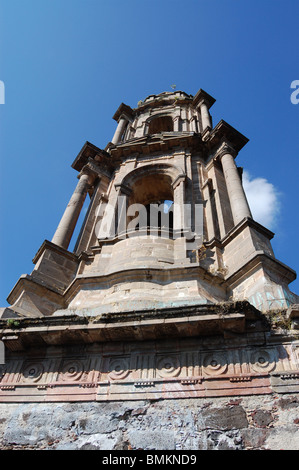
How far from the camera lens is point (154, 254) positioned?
951 cm

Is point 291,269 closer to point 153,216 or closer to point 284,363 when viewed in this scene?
point 284,363

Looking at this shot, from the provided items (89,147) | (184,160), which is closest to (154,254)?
(184,160)

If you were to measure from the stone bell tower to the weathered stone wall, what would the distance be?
21 cm

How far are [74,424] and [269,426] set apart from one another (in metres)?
2.97

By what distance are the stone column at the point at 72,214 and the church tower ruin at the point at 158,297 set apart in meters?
0.06

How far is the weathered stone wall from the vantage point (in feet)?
16.9

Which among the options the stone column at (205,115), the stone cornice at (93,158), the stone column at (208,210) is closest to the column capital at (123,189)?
the stone cornice at (93,158)

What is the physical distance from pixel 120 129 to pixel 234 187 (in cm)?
1088

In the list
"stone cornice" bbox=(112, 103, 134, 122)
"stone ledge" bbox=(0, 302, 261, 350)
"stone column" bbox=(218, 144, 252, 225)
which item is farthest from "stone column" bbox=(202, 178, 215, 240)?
"stone cornice" bbox=(112, 103, 134, 122)

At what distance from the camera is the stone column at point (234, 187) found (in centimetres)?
1045

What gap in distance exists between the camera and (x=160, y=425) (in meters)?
5.48

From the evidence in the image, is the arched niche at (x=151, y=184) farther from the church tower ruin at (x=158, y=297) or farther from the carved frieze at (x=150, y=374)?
the carved frieze at (x=150, y=374)

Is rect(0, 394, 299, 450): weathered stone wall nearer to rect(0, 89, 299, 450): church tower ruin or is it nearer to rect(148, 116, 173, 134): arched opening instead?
rect(0, 89, 299, 450): church tower ruin

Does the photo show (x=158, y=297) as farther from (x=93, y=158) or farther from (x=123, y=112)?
(x=123, y=112)
